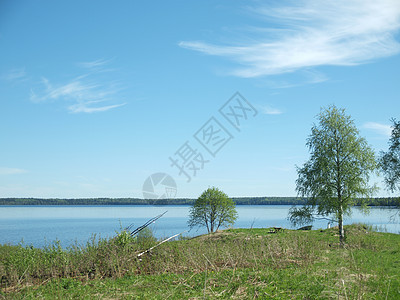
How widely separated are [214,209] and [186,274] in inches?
1486

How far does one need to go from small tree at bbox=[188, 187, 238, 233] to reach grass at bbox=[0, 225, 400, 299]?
33118mm

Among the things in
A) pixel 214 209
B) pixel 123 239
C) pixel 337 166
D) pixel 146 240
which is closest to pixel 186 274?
pixel 123 239

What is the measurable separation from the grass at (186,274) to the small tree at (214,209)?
109 feet

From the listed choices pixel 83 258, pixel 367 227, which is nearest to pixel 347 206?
pixel 367 227

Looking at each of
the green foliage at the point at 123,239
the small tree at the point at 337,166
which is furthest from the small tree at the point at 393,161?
the green foliage at the point at 123,239

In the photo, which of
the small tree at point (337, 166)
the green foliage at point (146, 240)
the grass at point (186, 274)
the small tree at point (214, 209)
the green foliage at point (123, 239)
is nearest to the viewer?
the grass at point (186, 274)

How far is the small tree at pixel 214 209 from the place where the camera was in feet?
161

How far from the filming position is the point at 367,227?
3027 cm

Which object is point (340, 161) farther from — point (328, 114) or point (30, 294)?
point (30, 294)

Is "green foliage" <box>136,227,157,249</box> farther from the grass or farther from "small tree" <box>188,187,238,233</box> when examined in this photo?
"small tree" <box>188,187,238,233</box>

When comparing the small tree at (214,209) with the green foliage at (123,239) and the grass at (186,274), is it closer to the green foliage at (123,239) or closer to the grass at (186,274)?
the grass at (186,274)

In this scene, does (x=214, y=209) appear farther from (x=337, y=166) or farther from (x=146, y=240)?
(x=146, y=240)

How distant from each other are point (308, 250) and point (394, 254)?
5994mm

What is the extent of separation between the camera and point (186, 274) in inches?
468
